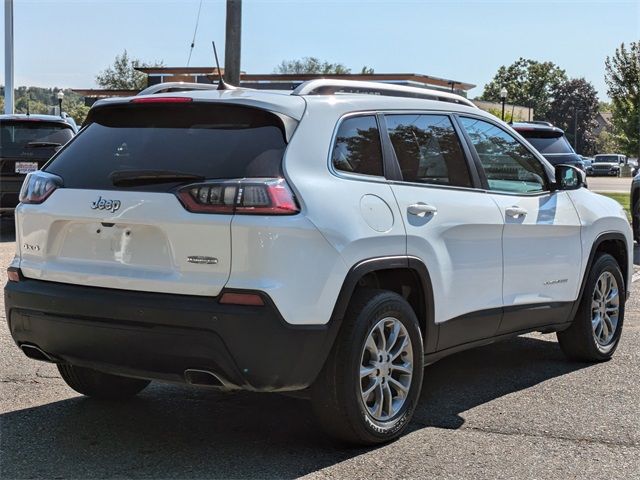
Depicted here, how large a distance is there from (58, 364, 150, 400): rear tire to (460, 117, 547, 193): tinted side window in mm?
2471

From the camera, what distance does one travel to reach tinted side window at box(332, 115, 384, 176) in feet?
15.3

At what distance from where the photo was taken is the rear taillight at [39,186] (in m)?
4.68

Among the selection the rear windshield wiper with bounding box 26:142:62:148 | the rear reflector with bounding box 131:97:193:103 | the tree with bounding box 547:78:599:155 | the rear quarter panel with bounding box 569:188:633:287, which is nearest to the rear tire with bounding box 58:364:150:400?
the rear reflector with bounding box 131:97:193:103

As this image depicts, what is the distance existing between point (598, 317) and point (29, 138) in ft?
32.4

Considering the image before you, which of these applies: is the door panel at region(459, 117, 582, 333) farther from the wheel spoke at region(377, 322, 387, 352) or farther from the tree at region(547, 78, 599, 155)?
the tree at region(547, 78, 599, 155)

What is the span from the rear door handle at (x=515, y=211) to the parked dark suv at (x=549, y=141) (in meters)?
8.66

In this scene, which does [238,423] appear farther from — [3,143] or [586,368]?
[3,143]

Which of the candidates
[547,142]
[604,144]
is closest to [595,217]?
[547,142]

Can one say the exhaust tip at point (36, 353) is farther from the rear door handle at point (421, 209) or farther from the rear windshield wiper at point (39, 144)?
the rear windshield wiper at point (39, 144)

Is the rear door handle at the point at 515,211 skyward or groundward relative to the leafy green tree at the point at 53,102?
groundward

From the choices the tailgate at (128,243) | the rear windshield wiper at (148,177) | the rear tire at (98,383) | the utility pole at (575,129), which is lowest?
the rear tire at (98,383)

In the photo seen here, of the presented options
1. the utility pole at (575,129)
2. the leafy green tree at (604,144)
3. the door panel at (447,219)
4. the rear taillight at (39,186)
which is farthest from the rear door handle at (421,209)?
the utility pole at (575,129)

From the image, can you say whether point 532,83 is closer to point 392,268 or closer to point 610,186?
point 610,186

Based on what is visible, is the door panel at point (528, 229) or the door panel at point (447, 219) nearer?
the door panel at point (447, 219)
